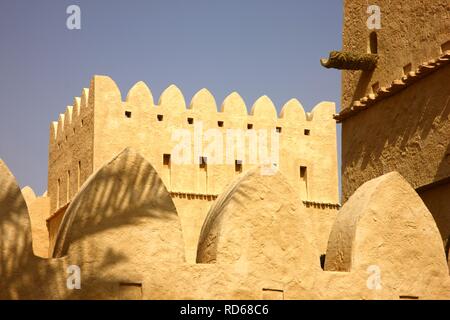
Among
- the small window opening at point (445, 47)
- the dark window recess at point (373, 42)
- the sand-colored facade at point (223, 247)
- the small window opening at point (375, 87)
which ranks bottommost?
the sand-colored facade at point (223, 247)

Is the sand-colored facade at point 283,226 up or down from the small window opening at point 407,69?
down

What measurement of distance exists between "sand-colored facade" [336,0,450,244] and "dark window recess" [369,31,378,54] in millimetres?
26

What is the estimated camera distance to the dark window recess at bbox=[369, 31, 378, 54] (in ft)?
44.6

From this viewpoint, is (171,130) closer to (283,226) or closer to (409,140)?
(409,140)

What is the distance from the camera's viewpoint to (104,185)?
7.82 m

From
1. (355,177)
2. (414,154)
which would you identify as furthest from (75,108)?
(414,154)

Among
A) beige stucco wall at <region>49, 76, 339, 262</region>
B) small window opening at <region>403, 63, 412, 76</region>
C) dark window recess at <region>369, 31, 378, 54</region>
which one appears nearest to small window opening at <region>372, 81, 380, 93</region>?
dark window recess at <region>369, 31, 378, 54</region>

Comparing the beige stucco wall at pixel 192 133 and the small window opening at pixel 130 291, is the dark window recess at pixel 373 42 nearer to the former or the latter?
the small window opening at pixel 130 291

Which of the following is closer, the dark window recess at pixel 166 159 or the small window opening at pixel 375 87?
the small window opening at pixel 375 87

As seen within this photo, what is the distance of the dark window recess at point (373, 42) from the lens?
13594 millimetres

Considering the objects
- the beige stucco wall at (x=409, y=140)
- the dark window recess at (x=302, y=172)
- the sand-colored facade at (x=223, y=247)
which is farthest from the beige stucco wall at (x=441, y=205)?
the dark window recess at (x=302, y=172)

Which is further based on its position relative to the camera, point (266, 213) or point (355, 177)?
point (355, 177)
